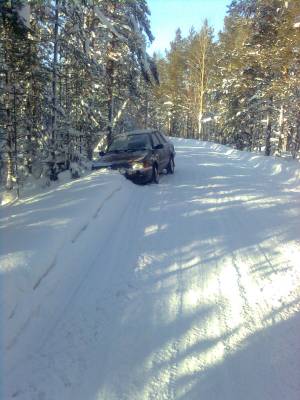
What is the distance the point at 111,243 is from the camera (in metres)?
6.64

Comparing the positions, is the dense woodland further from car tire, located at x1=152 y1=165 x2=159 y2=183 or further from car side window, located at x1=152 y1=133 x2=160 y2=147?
car tire, located at x1=152 y1=165 x2=159 y2=183

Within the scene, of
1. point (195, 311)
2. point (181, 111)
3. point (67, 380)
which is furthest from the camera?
point (181, 111)

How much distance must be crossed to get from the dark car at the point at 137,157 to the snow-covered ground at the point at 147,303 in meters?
3.47

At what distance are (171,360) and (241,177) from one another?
11208 mm

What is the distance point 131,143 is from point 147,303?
9.18 metres

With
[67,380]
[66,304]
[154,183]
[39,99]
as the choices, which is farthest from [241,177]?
[67,380]

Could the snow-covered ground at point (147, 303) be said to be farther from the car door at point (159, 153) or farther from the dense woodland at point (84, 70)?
the car door at point (159, 153)

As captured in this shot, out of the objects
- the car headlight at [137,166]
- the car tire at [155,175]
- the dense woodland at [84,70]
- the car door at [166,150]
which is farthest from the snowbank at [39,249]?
the car door at [166,150]

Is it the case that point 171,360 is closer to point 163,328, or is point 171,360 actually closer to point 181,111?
point 163,328

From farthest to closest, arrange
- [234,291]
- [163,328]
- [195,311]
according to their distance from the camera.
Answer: [234,291], [195,311], [163,328]

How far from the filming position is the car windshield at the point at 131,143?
12806 mm

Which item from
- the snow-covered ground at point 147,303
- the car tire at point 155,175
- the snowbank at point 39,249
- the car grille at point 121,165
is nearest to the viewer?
the snow-covered ground at point 147,303

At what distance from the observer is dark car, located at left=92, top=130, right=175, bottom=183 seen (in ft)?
38.8

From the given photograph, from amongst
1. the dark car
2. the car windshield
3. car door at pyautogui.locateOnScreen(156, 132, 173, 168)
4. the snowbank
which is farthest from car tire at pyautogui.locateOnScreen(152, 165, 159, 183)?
the snowbank
